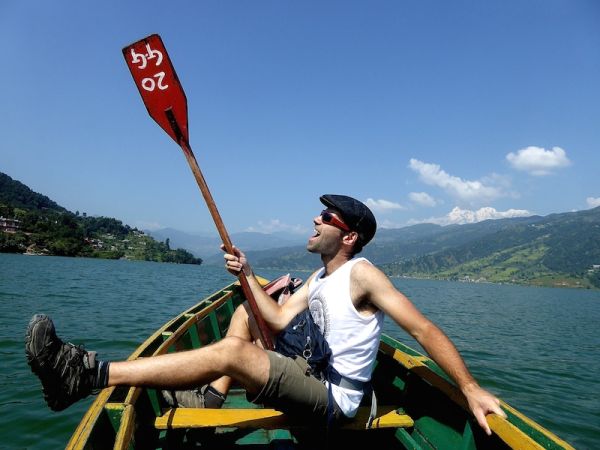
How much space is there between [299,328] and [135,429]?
5.34ft

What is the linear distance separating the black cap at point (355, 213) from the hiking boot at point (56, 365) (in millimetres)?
2447

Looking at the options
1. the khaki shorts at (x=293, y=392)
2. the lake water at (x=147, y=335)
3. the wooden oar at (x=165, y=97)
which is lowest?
the lake water at (x=147, y=335)

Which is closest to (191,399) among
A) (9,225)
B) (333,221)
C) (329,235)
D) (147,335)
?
(329,235)

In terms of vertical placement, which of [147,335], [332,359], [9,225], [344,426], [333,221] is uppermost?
[9,225]

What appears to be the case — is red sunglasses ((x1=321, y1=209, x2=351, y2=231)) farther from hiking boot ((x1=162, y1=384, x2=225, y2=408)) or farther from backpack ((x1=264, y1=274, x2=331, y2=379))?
hiking boot ((x1=162, y1=384, x2=225, y2=408))

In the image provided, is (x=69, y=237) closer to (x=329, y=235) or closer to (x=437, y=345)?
(x=329, y=235)

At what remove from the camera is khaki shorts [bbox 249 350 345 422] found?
2918 mm

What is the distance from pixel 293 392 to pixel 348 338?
0.66 metres

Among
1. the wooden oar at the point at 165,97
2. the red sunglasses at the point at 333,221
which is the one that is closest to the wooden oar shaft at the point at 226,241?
the wooden oar at the point at 165,97

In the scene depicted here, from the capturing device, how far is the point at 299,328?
12.5ft

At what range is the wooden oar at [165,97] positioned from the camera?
416 cm

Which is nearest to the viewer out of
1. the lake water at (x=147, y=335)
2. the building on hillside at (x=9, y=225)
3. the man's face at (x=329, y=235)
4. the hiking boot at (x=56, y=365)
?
the hiking boot at (x=56, y=365)

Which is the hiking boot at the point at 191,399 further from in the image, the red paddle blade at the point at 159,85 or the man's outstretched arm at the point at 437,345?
the red paddle blade at the point at 159,85

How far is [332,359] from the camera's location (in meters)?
3.32
